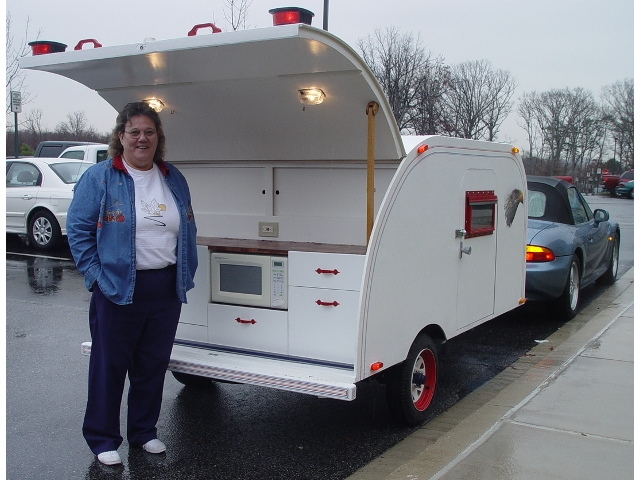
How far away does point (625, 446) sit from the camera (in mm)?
4301

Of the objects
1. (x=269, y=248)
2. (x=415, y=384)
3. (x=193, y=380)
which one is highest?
(x=269, y=248)

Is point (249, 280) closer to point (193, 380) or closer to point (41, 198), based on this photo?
point (193, 380)

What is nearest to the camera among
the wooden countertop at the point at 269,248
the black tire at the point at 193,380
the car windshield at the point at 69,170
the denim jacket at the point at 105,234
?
the denim jacket at the point at 105,234

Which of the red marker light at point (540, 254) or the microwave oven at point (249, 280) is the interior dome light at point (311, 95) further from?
the red marker light at point (540, 254)

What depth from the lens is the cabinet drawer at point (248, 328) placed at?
4.69m

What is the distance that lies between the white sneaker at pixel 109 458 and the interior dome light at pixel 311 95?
2483 millimetres

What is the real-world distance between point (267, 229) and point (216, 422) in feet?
5.27

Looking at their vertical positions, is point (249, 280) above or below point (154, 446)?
above

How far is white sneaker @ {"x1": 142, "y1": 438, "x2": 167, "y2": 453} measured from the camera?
4418 mm

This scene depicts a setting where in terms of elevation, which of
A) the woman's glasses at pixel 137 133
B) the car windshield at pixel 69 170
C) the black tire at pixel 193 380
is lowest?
the black tire at pixel 193 380

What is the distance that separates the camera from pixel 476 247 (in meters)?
5.55

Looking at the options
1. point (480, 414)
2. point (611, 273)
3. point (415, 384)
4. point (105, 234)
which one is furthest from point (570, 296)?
point (105, 234)

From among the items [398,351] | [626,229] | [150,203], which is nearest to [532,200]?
[398,351]

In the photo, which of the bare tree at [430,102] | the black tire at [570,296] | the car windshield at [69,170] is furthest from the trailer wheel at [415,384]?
the bare tree at [430,102]
